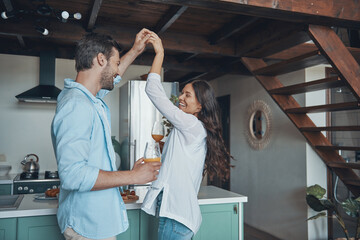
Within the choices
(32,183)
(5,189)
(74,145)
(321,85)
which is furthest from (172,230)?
(5,189)

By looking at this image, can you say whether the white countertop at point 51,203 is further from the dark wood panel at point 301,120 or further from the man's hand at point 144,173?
the dark wood panel at point 301,120

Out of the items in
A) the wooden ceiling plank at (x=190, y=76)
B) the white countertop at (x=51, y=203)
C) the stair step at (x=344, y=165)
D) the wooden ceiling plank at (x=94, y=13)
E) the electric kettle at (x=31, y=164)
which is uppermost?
the wooden ceiling plank at (x=190, y=76)

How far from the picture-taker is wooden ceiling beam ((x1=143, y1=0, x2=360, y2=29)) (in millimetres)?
2316

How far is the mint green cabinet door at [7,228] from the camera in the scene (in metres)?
2.01

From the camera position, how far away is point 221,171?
2.01 meters

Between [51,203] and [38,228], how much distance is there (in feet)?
0.65

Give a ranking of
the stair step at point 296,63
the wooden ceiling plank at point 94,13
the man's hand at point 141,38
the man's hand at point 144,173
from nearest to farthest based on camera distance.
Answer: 1. the man's hand at point 144,173
2. the man's hand at point 141,38
3. the wooden ceiling plank at point 94,13
4. the stair step at point 296,63

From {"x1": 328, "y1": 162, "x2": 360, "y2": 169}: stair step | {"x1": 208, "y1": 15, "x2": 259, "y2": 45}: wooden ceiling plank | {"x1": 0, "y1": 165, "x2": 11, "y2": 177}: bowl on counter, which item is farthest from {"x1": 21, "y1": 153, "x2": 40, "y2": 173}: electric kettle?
{"x1": 328, "y1": 162, "x2": 360, "y2": 169}: stair step

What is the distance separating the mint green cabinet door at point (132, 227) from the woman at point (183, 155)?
464 mm

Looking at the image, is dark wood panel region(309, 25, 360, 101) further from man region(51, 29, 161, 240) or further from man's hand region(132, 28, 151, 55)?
man region(51, 29, 161, 240)

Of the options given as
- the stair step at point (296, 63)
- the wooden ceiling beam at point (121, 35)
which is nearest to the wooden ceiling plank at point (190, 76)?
the wooden ceiling beam at point (121, 35)

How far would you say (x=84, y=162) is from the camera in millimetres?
1194

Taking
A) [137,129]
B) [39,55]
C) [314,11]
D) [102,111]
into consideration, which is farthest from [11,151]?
[314,11]

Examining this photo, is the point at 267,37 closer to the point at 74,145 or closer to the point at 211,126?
the point at 211,126
